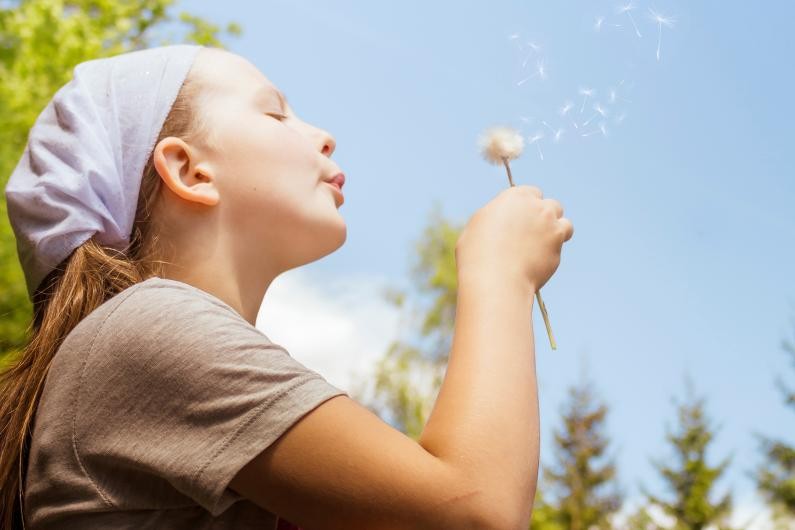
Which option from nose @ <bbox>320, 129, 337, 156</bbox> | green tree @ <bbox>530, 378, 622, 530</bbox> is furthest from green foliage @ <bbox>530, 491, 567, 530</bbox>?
nose @ <bbox>320, 129, 337, 156</bbox>

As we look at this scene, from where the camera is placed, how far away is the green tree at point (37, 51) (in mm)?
7832

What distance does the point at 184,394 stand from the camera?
4.04 ft

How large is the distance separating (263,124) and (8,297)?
22.7ft

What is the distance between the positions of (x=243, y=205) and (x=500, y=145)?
48 cm

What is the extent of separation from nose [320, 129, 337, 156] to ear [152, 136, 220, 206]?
22 cm

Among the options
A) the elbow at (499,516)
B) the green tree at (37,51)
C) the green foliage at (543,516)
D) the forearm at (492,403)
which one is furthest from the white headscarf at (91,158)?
the green foliage at (543,516)

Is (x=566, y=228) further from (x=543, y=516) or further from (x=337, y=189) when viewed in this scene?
(x=543, y=516)

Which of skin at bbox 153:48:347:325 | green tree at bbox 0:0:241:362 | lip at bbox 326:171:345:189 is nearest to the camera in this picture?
skin at bbox 153:48:347:325

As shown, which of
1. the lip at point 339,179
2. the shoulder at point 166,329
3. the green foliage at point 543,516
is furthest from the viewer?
the green foliage at point 543,516

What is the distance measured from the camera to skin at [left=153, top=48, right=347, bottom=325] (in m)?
1.59

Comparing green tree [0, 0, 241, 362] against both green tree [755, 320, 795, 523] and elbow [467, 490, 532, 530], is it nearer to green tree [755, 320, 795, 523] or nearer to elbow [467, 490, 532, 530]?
elbow [467, 490, 532, 530]

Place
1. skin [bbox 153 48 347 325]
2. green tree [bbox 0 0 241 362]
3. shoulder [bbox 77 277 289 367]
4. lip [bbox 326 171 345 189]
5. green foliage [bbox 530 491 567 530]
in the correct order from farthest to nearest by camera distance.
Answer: green foliage [bbox 530 491 567 530] → green tree [bbox 0 0 241 362] → lip [bbox 326 171 345 189] → skin [bbox 153 48 347 325] → shoulder [bbox 77 277 289 367]

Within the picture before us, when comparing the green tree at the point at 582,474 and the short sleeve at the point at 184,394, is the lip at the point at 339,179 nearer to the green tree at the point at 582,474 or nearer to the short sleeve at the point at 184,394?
the short sleeve at the point at 184,394

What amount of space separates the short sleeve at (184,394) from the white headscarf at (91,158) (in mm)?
331
